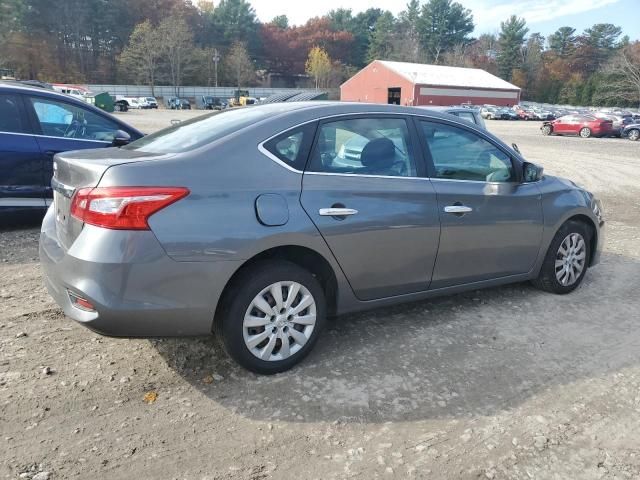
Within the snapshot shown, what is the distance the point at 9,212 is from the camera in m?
5.96

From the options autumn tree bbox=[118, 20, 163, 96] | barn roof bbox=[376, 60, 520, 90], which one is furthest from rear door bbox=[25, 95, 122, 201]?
autumn tree bbox=[118, 20, 163, 96]

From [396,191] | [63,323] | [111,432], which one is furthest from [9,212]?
[396,191]

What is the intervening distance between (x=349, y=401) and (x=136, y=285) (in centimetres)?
135

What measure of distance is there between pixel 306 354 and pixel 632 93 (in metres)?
80.2

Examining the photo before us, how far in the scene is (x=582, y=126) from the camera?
3158 cm

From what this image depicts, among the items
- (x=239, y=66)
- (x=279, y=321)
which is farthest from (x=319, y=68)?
(x=279, y=321)

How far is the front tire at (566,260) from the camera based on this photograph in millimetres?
4727

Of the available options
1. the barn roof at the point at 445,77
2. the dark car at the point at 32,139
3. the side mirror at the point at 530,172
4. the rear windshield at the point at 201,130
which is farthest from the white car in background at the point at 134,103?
the side mirror at the point at 530,172

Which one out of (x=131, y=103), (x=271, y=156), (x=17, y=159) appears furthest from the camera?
(x=131, y=103)

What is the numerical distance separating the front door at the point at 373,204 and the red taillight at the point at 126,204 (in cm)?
82

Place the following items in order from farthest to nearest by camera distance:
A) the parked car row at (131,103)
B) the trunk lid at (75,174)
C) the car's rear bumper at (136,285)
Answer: the parked car row at (131,103)
the trunk lid at (75,174)
the car's rear bumper at (136,285)

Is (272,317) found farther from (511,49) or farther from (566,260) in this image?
(511,49)

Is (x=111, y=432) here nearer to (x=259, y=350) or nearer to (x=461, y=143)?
(x=259, y=350)

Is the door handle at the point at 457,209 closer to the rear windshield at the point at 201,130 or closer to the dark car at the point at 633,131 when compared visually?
the rear windshield at the point at 201,130
